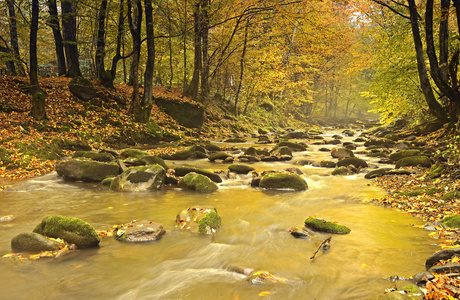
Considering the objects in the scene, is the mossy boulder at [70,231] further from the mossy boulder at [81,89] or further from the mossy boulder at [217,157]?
the mossy boulder at [81,89]

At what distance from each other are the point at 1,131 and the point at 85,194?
211 inches

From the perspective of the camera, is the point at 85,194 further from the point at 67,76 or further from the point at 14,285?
the point at 67,76

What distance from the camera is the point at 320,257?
4.20 m

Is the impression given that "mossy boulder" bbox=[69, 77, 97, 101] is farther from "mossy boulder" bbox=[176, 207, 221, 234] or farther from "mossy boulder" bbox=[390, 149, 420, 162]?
"mossy boulder" bbox=[390, 149, 420, 162]

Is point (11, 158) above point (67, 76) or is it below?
below

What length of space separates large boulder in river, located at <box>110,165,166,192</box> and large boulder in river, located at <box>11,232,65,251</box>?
3.62 meters

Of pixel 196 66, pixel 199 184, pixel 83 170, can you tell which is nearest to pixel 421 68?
pixel 199 184

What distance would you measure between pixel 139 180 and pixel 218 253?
4.39 meters

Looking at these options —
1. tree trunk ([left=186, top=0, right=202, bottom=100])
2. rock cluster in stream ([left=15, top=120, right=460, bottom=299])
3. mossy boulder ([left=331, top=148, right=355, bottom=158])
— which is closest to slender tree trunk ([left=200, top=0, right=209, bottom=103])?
tree trunk ([left=186, top=0, right=202, bottom=100])

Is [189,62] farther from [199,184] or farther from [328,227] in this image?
[328,227]

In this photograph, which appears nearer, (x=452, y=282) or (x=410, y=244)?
(x=452, y=282)

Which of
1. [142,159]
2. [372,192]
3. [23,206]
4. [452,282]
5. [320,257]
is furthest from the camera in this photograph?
[142,159]

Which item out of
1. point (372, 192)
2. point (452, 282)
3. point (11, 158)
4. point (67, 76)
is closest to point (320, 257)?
point (452, 282)

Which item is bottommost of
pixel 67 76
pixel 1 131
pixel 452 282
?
pixel 452 282
